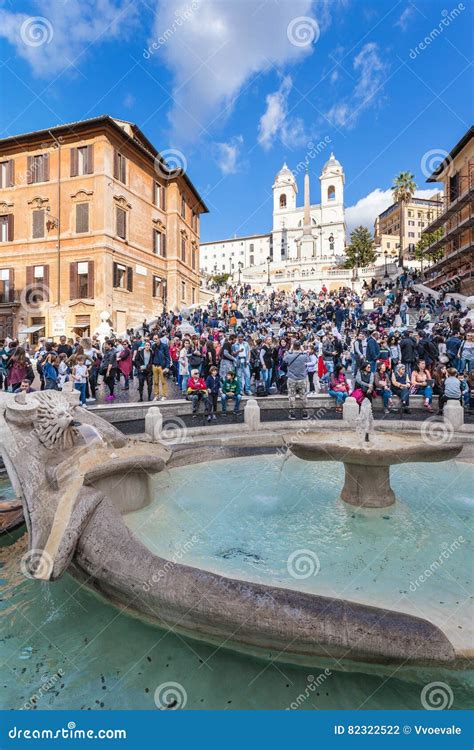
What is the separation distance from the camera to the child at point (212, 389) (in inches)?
414

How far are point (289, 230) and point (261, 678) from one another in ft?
355

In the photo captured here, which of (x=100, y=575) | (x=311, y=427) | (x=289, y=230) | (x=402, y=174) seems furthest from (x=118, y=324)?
(x=289, y=230)

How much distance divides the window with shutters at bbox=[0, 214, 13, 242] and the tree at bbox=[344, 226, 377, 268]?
5069 cm

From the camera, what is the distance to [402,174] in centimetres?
5566

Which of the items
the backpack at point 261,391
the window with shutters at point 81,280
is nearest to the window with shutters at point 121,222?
the window with shutters at point 81,280

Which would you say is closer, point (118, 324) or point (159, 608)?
point (159, 608)

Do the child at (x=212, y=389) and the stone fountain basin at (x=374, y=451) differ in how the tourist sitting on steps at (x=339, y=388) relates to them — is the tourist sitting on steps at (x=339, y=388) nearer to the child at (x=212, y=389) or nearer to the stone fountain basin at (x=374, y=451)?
the child at (x=212, y=389)

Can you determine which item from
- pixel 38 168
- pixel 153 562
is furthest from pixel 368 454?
pixel 38 168

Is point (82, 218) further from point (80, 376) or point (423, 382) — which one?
point (423, 382)

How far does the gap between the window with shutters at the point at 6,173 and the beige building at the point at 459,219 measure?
32.8 metres

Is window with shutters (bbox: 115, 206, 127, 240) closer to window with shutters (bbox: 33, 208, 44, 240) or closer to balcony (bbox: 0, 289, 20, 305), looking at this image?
window with shutters (bbox: 33, 208, 44, 240)

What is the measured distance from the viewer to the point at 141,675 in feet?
9.12

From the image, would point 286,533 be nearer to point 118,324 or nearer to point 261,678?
point 261,678

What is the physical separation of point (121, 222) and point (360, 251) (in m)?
48.3
